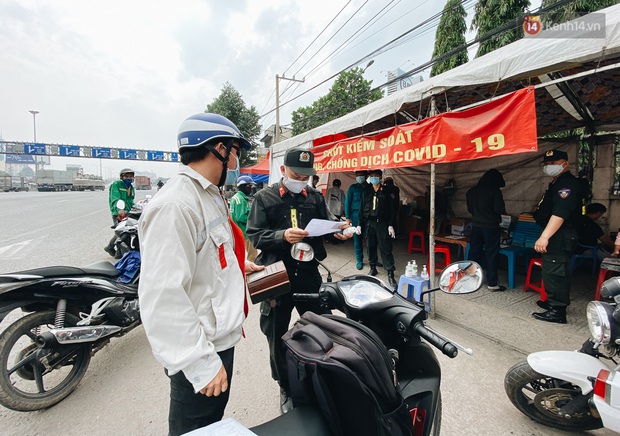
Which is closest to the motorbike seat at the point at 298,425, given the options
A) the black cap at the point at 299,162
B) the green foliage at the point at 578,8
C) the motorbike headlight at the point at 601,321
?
the motorbike headlight at the point at 601,321

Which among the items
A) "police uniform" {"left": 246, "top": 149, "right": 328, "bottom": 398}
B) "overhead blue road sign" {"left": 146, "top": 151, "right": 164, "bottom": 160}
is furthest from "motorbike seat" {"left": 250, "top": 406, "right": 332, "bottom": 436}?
"overhead blue road sign" {"left": 146, "top": 151, "right": 164, "bottom": 160}

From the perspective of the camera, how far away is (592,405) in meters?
1.49

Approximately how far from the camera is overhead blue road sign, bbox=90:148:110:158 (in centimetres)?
2997

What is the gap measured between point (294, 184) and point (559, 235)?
299 cm

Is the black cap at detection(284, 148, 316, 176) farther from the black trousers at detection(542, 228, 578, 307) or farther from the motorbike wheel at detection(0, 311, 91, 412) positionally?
the black trousers at detection(542, 228, 578, 307)

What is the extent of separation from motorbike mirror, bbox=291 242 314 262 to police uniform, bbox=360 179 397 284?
3.11 meters

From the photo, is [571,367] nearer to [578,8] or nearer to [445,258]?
[445,258]

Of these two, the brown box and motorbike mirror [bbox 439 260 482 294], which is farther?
the brown box

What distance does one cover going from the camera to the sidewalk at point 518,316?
288 centimetres

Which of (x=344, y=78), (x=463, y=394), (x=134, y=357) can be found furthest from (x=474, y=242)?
(x=344, y=78)

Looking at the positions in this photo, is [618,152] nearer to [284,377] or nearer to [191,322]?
[284,377]

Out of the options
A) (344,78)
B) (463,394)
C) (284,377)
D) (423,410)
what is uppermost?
(344,78)

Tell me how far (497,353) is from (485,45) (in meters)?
11.0

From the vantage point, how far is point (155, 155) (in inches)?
1368
